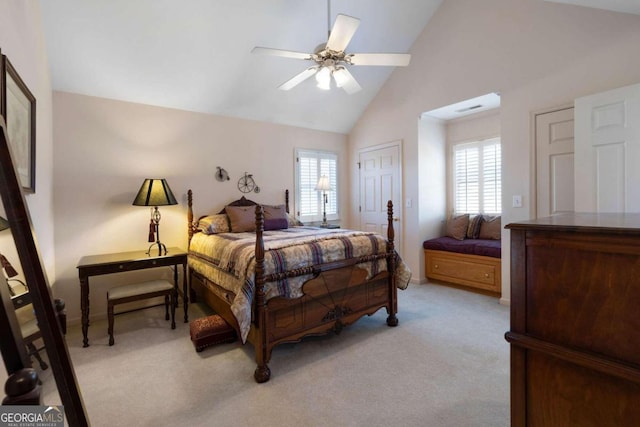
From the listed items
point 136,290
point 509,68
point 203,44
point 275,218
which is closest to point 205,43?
point 203,44

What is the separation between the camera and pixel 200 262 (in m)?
3.30

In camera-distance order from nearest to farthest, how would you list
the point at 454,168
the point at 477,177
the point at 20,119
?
the point at 20,119 → the point at 477,177 → the point at 454,168

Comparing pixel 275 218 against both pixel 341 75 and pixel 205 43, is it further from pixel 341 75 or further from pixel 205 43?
pixel 205 43

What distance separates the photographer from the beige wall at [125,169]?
317cm

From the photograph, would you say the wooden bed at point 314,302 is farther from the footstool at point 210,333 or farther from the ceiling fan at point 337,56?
the ceiling fan at point 337,56

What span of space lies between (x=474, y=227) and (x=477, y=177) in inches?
29.9

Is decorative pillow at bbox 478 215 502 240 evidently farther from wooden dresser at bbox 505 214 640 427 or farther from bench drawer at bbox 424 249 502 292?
wooden dresser at bbox 505 214 640 427

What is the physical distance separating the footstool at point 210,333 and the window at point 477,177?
3779 mm

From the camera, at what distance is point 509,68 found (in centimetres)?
335

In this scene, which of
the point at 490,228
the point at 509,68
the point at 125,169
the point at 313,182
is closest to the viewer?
the point at 509,68

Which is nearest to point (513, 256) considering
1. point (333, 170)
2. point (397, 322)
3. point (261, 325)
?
point (261, 325)

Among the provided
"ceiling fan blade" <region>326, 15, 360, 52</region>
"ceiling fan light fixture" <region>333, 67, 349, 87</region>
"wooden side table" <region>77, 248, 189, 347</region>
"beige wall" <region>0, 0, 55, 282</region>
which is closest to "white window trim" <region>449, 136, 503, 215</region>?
"ceiling fan light fixture" <region>333, 67, 349, 87</region>

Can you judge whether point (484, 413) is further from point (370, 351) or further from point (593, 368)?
point (593, 368)

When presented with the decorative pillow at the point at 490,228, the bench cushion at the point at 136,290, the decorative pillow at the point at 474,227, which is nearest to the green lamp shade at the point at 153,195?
the bench cushion at the point at 136,290
